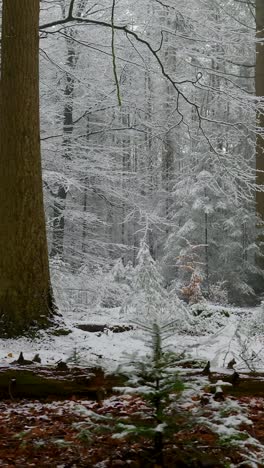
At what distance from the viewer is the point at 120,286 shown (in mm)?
10961

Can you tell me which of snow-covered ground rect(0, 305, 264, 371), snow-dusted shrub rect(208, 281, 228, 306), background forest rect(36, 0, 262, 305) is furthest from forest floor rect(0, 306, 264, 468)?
snow-dusted shrub rect(208, 281, 228, 306)

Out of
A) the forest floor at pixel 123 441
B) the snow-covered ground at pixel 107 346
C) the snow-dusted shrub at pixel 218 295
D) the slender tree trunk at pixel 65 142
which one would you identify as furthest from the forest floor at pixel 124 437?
the snow-dusted shrub at pixel 218 295

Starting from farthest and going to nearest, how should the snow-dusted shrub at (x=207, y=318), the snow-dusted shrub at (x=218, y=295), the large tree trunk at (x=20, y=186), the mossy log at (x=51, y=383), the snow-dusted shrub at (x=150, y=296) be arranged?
1. the snow-dusted shrub at (x=218, y=295)
2. the snow-dusted shrub at (x=207, y=318)
3. the snow-dusted shrub at (x=150, y=296)
4. the large tree trunk at (x=20, y=186)
5. the mossy log at (x=51, y=383)

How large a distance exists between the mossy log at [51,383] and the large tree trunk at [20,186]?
1.60 m

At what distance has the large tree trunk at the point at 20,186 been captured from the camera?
4965mm

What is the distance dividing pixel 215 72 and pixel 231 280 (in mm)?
9362

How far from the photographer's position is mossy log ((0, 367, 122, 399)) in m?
3.20

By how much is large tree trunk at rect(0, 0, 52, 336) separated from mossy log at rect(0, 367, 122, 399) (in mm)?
1599

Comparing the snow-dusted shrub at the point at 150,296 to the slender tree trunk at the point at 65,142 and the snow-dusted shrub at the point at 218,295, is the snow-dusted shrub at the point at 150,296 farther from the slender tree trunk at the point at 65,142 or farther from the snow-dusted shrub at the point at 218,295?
the snow-dusted shrub at the point at 218,295

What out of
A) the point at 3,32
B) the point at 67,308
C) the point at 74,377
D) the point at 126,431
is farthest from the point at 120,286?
the point at 126,431

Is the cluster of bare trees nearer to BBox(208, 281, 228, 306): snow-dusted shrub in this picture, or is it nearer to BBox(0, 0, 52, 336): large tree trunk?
BBox(0, 0, 52, 336): large tree trunk

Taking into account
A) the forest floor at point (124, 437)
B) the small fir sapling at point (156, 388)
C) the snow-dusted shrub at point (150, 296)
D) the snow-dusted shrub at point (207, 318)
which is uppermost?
the small fir sapling at point (156, 388)

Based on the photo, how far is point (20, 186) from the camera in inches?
200

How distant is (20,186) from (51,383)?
241 centimetres
